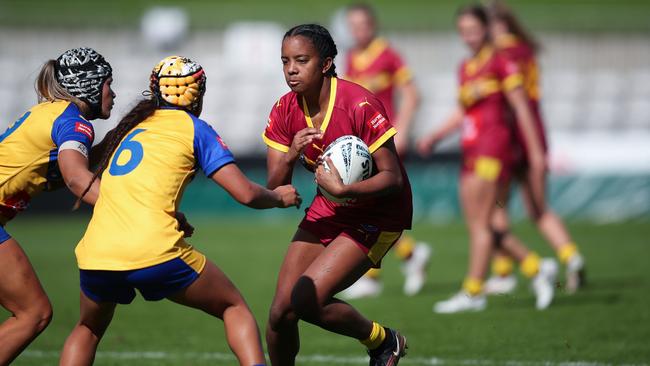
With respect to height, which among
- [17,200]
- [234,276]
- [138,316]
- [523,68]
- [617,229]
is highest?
[17,200]

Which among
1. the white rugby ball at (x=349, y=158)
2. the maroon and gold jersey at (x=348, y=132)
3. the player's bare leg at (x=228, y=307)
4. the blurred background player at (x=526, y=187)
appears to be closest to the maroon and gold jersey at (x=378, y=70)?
the blurred background player at (x=526, y=187)

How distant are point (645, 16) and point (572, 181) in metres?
6.30

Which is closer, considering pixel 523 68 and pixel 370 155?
pixel 370 155

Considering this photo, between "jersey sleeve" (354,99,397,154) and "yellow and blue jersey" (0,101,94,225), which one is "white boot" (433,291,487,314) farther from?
"yellow and blue jersey" (0,101,94,225)

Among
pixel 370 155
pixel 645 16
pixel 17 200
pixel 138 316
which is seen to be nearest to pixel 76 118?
pixel 17 200

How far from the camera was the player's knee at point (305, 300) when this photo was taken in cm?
550

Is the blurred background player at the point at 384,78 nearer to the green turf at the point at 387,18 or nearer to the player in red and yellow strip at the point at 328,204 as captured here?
the player in red and yellow strip at the point at 328,204

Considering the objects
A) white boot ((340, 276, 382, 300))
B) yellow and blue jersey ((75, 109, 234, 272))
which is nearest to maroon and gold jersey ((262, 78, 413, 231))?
yellow and blue jersey ((75, 109, 234, 272))

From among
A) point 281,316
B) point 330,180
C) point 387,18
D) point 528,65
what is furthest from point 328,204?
point 387,18

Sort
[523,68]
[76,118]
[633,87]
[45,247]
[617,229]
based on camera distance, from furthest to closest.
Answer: [633,87] < [617,229] < [45,247] < [523,68] < [76,118]

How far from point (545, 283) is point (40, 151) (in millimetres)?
5583

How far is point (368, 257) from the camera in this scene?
227 inches

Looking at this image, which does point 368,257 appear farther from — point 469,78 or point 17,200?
point 469,78

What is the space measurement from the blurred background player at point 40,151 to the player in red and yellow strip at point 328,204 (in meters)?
1.12
